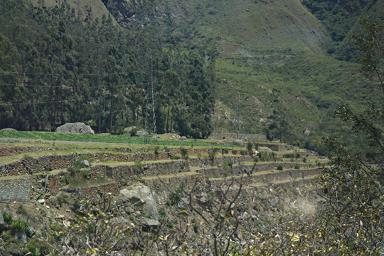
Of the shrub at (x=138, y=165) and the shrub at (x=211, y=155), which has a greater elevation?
the shrub at (x=138, y=165)

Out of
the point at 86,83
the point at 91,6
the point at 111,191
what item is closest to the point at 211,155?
the point at 111,191

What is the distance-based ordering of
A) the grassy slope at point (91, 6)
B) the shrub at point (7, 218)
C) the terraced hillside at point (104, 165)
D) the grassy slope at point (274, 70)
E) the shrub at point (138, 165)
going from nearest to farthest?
the shrub at point (7, 218), the terraced hillside at point (104, 165), the shrub at point (138, 165), the grassy slope at point (274, 70), the grassy slope at point (91, 6)

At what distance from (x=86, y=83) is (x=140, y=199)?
37303mm

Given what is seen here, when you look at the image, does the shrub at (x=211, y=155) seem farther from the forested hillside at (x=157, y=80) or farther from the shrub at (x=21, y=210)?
the shrub at (x=21, y=210)

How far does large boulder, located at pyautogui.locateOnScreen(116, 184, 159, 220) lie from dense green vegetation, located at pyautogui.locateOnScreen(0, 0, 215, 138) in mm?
26572

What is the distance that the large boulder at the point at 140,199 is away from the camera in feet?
111

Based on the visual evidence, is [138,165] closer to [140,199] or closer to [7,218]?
[140,199]

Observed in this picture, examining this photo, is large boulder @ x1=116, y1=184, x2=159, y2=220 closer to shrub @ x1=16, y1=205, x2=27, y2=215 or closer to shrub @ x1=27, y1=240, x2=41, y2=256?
shrub @ x1=16, y1=205, x2=27, y2=215

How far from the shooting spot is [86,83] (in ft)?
228

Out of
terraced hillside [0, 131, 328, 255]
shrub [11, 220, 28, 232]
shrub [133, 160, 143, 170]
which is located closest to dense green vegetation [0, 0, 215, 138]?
terraced hillside [0, 131, 328, 255]

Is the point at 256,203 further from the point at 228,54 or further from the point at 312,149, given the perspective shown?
the point at 228,54

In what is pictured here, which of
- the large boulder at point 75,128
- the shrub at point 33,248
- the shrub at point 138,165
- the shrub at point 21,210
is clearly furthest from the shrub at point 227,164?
the shrub at point 33,248

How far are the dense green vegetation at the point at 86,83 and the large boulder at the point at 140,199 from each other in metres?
26.6

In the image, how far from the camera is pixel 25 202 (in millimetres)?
27516
